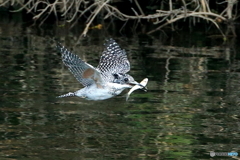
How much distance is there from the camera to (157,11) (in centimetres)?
1422

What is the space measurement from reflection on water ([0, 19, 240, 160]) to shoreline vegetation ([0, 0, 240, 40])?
3.93ft

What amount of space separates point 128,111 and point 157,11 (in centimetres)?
581

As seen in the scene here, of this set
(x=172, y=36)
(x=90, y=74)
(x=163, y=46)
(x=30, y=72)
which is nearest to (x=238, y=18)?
(x=172, y=36)

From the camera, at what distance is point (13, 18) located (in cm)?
1864

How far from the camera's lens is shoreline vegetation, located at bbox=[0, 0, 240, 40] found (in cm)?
1449

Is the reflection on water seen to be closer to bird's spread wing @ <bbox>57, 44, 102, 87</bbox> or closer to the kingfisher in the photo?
the kingfisher

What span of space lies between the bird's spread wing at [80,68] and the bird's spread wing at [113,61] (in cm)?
60

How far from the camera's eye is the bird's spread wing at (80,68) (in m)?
7.50

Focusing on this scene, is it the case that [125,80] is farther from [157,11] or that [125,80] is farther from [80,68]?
[157,11]

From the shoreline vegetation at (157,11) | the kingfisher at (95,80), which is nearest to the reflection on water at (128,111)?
the kingfisher at (95,80)

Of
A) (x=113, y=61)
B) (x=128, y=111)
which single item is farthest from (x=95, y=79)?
(x=113, y=61)

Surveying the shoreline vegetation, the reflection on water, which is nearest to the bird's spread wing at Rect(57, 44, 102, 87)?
the reflection on water

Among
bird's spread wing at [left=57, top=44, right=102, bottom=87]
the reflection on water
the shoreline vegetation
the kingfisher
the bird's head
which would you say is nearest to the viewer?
the reflection on water

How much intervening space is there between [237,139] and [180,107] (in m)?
1.62
